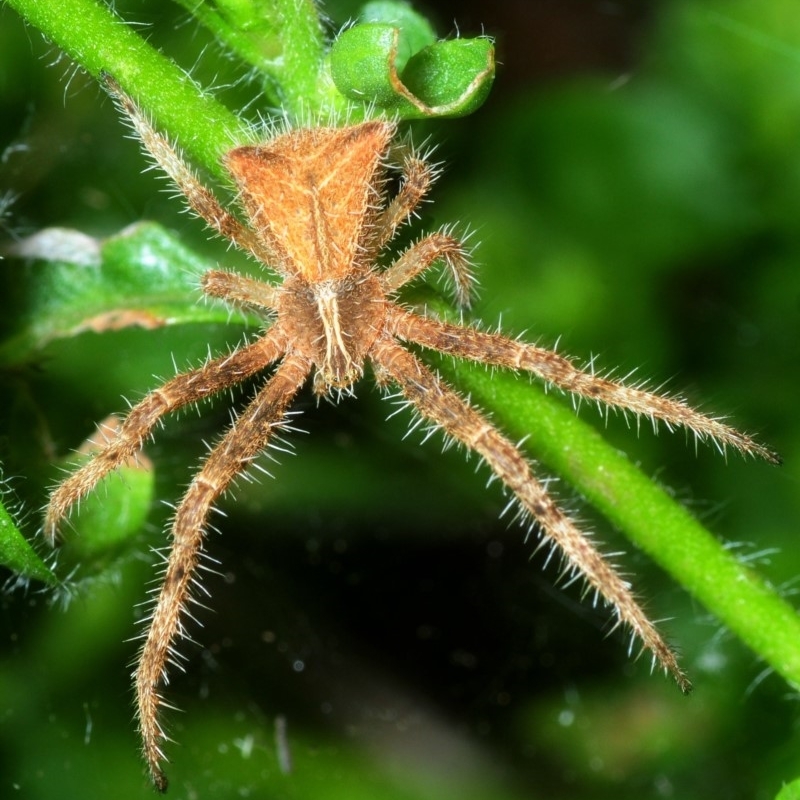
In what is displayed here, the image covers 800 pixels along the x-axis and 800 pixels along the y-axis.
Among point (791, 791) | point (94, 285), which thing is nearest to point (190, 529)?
point (94, 285)

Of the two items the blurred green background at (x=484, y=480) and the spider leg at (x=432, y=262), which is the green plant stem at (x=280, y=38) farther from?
the spider leg at (x=432, y=262)

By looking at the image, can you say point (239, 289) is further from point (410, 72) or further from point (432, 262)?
point (410, 72)

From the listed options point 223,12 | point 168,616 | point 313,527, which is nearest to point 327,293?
point 223,12

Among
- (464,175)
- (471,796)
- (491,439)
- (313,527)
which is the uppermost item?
(491,439)

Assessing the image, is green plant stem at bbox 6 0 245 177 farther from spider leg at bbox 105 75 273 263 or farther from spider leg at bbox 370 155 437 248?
spider leg at bbox 370 155 437 248

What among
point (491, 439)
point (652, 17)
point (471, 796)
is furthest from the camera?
point (652, 17)

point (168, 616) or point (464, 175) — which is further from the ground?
point (464, 175)

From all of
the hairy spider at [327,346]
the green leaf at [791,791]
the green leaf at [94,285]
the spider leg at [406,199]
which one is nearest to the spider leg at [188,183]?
the hairy spider at [327,346]

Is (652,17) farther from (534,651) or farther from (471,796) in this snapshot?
(471,796)
